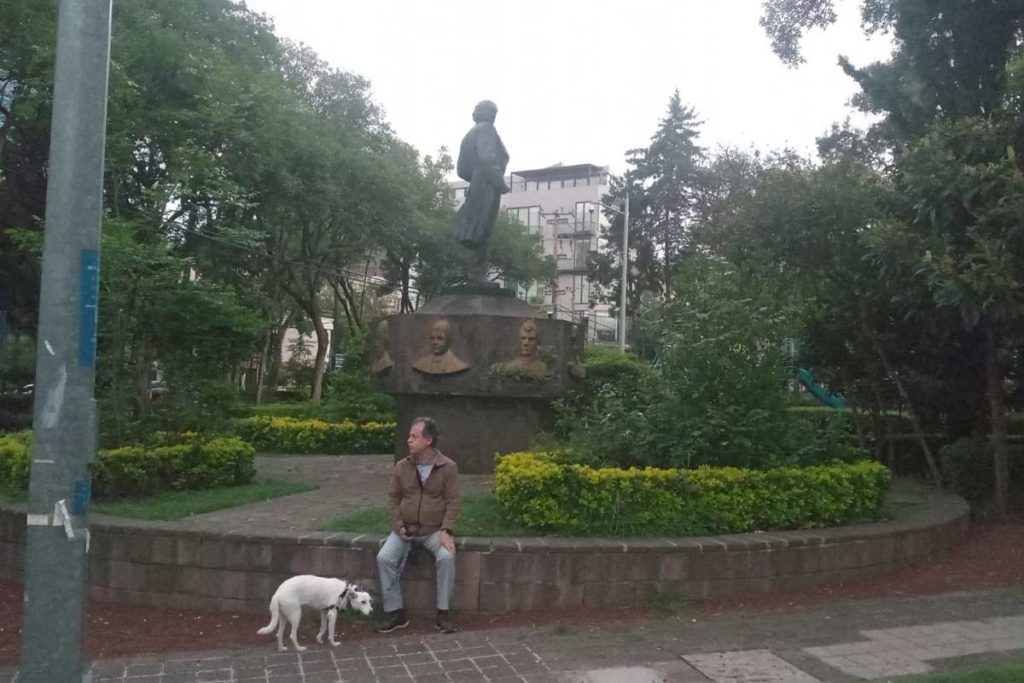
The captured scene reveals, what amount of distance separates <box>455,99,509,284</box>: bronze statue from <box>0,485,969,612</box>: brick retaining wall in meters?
5.20

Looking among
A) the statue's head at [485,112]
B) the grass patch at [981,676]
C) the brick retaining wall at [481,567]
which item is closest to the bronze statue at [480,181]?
the statue's head at [485,112]

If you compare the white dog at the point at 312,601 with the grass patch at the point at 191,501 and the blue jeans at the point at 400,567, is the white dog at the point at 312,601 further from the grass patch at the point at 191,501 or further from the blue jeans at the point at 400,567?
the grass patch at the point at 191,501

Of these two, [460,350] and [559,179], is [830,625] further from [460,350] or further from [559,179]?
[559,179]

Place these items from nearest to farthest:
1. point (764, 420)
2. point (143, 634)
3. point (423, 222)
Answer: point (143, 634)
point (764, 420)
point (423, 222)

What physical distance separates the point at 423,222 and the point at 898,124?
19.3 meters

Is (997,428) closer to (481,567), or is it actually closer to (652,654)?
(652,654)

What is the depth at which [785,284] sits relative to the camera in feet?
40.4

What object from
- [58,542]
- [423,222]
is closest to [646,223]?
[423,222]

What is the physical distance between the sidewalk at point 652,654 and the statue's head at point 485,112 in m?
6.95

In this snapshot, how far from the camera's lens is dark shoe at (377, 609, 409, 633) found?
Result: 6.70 m

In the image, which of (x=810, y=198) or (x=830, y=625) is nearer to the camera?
(x=830, y=625)

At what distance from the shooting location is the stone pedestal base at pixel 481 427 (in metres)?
11.2

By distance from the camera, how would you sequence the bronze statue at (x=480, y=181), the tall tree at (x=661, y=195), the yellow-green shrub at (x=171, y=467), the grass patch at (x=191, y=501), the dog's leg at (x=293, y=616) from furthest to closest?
the tall tree at (x=661, y=195) → the bronze statue at (x=480, y=181) → the yellow-green shrub at (x=171, y=467) → the grass patch at (x=191, y=501) → the dog's leg at (x=293, y=616)

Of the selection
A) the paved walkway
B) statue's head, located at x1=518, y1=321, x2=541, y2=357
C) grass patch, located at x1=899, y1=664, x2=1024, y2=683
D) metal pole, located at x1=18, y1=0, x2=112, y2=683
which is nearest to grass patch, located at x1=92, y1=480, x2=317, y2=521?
the paved walkway
